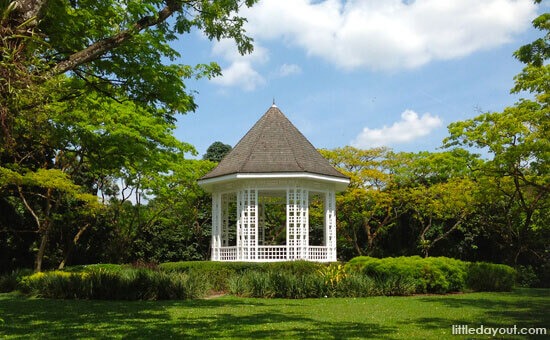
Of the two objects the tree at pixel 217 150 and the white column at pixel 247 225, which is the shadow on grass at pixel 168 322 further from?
the tree at pixel 217 150

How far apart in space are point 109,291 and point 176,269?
191 inches

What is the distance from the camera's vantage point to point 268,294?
15758 millimetres

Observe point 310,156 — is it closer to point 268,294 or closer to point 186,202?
point 268,294

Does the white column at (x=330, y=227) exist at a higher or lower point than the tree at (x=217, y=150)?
lower

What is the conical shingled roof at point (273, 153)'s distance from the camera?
1992 cm

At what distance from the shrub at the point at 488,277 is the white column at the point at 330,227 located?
513cm

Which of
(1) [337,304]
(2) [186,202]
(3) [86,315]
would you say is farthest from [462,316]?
(2) [186,202]

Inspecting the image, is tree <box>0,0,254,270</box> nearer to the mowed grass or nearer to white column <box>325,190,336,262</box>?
the mowed grass

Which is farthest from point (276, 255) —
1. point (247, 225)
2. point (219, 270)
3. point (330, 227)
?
point (330, 227)

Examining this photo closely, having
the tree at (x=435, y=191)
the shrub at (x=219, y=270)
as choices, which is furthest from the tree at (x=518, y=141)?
the shrub at (x=219, y=270)

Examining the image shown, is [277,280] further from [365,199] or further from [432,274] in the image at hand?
[365,199]

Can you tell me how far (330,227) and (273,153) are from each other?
3800mm

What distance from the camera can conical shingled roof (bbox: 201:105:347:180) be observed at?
65.4ft

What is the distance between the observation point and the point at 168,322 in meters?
9.56
